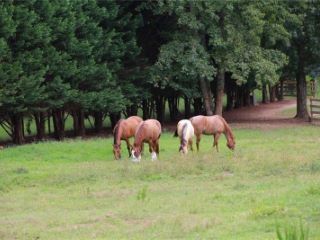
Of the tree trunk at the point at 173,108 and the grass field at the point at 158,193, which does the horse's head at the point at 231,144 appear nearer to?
the grass field at the point at 158,193

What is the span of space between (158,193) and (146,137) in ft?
22.3

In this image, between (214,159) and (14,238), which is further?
(214,159)

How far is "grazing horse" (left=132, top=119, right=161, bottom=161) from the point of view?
22030 millimetres

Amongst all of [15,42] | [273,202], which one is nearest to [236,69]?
[15,42]

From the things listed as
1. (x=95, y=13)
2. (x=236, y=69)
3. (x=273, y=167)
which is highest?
(x=95, y=13)

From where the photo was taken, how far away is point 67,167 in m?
21.3

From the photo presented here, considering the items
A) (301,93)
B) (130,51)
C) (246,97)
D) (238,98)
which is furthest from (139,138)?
(246,97)

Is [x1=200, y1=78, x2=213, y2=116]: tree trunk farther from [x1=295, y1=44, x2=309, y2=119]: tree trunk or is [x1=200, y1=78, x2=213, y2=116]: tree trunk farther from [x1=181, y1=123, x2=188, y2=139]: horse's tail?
[x1=181, y1=123, x2=188, y2=139]: horse's tail

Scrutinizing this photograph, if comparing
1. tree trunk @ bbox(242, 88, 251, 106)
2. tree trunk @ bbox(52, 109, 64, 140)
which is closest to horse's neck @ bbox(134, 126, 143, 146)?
tree trunk @ bbox(52, 109, 64, 140)

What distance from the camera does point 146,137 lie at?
888 inches

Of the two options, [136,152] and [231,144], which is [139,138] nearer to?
[136,152]

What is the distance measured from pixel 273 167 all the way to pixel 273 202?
581 cm

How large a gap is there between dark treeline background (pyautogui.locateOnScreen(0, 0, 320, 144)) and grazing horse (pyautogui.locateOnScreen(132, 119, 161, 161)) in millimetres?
7462

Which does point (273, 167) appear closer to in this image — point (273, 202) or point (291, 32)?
point (273, 202)
